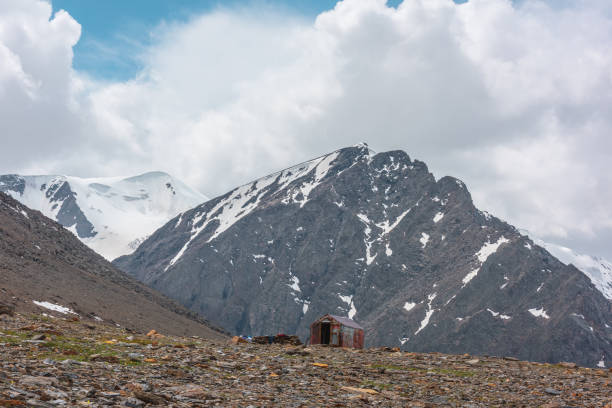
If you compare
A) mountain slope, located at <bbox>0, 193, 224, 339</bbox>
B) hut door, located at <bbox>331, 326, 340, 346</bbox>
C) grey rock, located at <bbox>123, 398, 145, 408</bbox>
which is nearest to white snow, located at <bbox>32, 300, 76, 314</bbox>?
mountain slope, located at <bbox>0, 193, 224, 339</bbox>

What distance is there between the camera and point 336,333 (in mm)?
70250

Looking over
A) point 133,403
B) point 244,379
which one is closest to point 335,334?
point 244,379

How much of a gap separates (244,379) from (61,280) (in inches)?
4845

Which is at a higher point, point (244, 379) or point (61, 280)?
point (61, 280)

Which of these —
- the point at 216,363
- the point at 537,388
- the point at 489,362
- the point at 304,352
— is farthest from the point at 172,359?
the point at 489,362

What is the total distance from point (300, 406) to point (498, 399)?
10.9 m

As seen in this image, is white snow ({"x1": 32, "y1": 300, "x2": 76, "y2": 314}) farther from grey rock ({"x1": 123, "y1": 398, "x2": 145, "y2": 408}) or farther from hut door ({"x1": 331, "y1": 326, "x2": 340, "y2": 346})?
grey rock ({"x1": 123, "y1": 398, "x2": 145, "y2": 408})

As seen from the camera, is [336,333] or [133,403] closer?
[133,403]

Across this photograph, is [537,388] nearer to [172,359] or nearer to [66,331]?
[172,359]

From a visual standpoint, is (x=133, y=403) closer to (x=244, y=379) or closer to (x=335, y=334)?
(x=244, y=379)

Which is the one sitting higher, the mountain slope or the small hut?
the mountain slope

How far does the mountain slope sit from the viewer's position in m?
116

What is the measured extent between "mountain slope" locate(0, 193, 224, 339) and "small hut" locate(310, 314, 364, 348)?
48908 millimetres

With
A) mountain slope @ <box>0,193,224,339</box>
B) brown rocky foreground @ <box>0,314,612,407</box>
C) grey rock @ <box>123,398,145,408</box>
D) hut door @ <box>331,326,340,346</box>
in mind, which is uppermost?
mountain slope @ <box>0,193,224,339</box>
